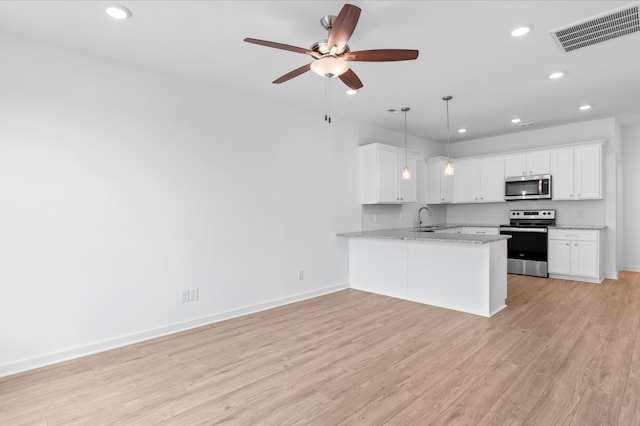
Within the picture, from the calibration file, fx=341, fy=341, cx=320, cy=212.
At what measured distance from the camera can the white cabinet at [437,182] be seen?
7094mm

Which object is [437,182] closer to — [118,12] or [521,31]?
[521,31]

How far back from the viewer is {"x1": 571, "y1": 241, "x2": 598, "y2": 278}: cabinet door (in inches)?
217

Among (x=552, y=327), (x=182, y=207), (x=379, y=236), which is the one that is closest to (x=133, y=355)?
(x=182, y=207)

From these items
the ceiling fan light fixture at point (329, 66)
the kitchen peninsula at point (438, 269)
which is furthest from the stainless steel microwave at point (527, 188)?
the ceiling fan light fixture at point (329, 66)

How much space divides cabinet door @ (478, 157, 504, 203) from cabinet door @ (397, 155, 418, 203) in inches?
62.1

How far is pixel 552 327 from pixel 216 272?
3.77m

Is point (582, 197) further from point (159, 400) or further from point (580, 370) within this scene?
point (159, 400)

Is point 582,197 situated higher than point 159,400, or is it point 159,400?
point 582,197

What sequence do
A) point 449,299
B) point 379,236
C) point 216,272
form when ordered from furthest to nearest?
point 379,236, point 449,299, point 216,272

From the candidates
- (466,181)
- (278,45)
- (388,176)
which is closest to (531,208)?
(466,181)

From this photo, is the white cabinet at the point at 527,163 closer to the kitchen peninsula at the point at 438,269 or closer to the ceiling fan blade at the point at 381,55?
the kitchen peninsula at the point at 438,269

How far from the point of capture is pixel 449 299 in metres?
4.39

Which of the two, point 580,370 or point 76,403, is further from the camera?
point 580,370

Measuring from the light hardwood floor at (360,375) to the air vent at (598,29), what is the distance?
9.07 feet
